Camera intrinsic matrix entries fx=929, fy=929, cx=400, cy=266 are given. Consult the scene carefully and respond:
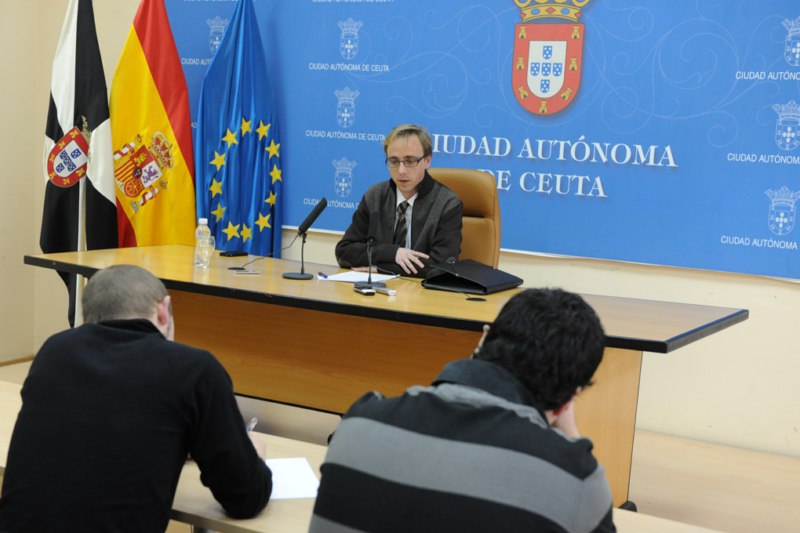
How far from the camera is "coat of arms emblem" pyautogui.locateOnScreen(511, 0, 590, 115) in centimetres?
455

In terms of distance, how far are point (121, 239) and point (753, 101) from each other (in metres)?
3.59

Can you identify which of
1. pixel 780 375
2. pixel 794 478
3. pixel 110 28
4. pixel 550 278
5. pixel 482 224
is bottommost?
pixel 794 478

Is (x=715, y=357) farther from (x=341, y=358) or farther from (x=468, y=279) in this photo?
(x=341, y=358)

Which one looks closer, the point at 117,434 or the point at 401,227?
the point at 117,434

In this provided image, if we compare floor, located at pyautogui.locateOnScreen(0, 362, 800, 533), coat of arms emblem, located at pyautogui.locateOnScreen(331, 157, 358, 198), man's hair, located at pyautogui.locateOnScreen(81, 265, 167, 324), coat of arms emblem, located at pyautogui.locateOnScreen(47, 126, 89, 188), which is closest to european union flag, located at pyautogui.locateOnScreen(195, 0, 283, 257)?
coat of arms emblem, located at pyautogui.locateOnScreen(331, 157, 358, 198)

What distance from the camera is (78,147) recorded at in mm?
5426

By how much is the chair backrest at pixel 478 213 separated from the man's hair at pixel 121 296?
249 centimetres

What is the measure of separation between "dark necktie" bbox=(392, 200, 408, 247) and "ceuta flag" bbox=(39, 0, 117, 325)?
2.00m

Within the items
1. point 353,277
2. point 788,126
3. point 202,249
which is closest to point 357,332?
point 353,277

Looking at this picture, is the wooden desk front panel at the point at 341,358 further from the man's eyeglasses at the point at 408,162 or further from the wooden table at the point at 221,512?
the wooden table at the point at 221,512

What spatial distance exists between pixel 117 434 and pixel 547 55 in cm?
344

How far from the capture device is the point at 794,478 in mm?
4098

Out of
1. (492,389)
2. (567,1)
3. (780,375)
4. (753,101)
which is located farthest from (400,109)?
(492,389)

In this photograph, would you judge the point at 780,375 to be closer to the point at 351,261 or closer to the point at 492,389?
the point at 351,261
